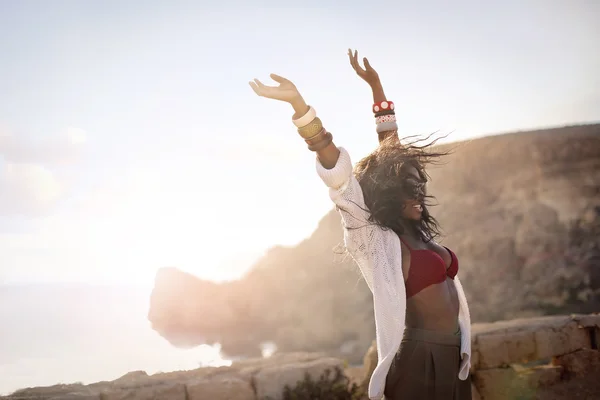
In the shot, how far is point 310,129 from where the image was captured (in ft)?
8.42

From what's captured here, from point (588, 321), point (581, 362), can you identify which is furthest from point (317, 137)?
point (588, 321)

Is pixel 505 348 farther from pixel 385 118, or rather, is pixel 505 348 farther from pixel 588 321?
pixel 385 118

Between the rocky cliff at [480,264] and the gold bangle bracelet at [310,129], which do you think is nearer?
the gold bangle bracelet at [310,129]

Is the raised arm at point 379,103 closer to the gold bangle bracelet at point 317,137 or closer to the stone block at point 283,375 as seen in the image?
the gold bangle bracelet at point 317,137

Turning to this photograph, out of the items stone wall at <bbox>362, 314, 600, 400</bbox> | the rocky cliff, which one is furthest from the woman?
the rocky cliff

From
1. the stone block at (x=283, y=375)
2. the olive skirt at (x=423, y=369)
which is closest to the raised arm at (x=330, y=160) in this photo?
the olive skirt at (x=423, y=369)

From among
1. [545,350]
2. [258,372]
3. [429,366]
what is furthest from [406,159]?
[545,350]

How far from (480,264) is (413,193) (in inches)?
941

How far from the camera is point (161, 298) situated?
2050 cm

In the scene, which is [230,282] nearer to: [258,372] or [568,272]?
[568,272]

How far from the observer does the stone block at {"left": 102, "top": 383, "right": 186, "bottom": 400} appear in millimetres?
4934

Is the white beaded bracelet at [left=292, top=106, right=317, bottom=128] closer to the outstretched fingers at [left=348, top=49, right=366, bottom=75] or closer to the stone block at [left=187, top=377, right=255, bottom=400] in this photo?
the outstretched fingers at [left=348, top=49, right=366, bottom=75]

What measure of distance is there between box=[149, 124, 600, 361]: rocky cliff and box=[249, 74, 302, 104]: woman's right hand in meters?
19.3

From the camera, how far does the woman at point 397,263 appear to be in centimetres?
259
